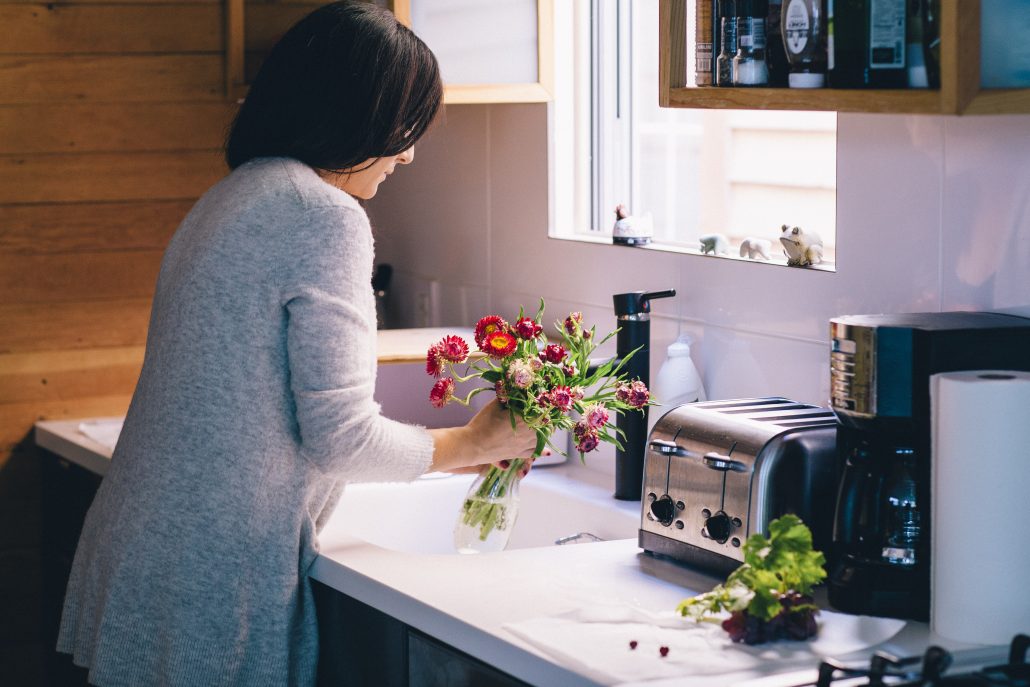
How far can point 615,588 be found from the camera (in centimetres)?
177

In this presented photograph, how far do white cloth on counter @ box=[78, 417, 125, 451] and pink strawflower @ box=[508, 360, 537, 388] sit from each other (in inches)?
41.2

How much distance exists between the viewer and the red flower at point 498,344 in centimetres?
189

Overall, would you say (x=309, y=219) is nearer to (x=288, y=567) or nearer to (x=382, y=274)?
(x=288, y=567)

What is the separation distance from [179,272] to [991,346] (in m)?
0.96

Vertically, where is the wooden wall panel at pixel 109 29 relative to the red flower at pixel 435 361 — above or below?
above

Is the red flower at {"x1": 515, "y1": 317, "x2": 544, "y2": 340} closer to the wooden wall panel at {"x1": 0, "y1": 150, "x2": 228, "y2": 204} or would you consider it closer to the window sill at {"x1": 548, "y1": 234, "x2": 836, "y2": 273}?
the window sill at {"x1": 548, "y1": 234, "x2": 836, "y2": 273}

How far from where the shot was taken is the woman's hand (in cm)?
189

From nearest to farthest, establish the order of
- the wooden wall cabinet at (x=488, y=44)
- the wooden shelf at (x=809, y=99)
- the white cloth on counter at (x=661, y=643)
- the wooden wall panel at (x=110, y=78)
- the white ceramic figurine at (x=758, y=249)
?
the white cloth on counter at (x=661, y=643)
the wooden shelf at (x=809, y=99)
the white ceramic figurine at (x=758, y=249)
the wooden wall cabinet at (x=488, y=44)
the wooden wall panel at (x=110, y=78)

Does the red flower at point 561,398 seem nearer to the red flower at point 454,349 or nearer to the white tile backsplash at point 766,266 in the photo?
the red flower at point 454,349

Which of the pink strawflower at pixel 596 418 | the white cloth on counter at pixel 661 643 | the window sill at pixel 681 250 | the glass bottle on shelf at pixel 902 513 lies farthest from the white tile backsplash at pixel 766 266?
the white cloth on counter at pixel 661 643

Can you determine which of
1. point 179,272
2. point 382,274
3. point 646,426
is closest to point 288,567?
point 179,272

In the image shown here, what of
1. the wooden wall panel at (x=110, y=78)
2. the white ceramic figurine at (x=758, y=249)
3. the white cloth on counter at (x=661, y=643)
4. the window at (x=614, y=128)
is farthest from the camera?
the wooden wall panel at (x=110, y=78)

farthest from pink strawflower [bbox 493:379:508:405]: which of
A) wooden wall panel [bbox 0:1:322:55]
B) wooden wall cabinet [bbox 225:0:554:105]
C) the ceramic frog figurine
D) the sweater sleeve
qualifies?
wooden wall panel [bbox 0:1:322:55]

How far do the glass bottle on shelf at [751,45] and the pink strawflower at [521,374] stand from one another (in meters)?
0.45
